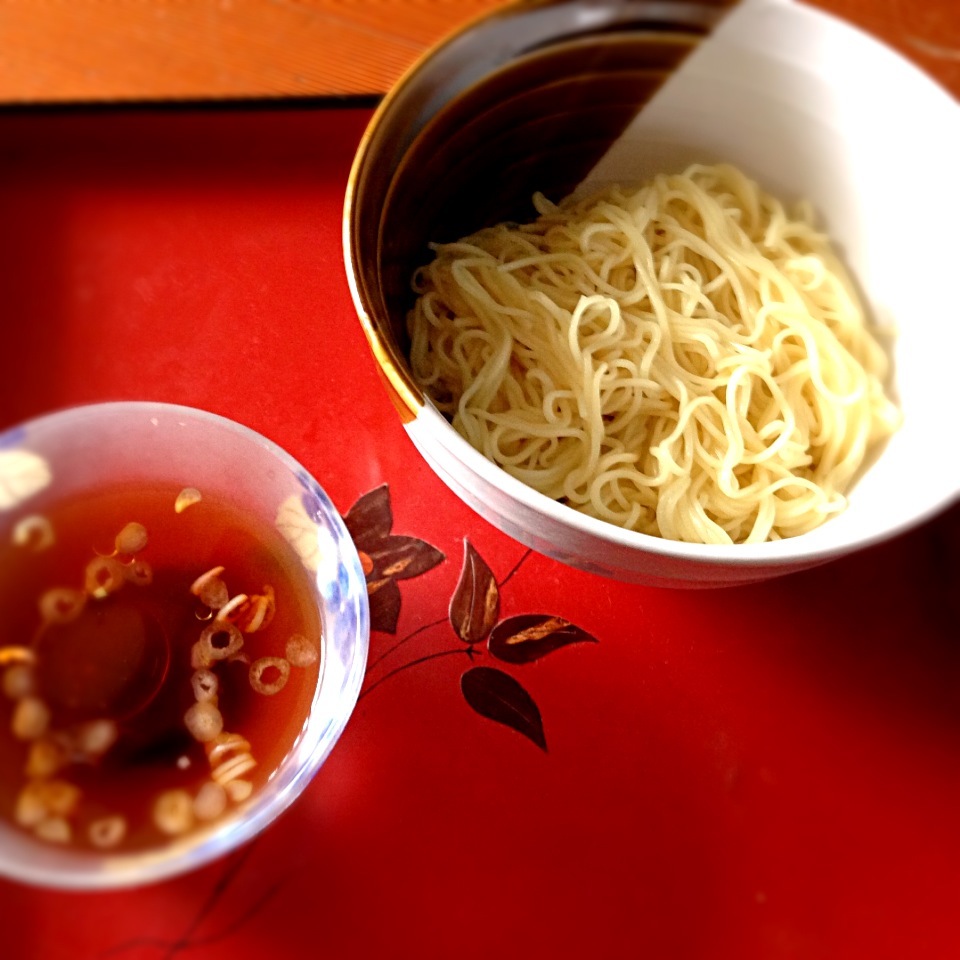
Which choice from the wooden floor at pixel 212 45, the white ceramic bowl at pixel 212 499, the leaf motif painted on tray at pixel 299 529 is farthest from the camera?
the wooden floor at pixel 212 45

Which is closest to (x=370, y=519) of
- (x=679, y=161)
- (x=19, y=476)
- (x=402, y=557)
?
(x=402, y=557)

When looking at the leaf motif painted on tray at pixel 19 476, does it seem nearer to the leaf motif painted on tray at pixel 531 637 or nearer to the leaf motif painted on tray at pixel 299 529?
the leaf motif painted on tray at pixel 299 529

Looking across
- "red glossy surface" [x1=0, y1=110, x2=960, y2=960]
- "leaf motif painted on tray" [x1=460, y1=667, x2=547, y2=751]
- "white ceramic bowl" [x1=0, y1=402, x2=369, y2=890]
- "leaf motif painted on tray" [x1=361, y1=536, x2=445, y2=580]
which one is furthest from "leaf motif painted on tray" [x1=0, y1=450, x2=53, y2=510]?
"leaf motif painted on tray" [x1=460, y1=667, x2=547, y2=751]

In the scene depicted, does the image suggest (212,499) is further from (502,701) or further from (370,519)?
(502,701)

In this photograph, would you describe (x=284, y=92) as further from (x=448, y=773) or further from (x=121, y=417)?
(x=448, y=773)

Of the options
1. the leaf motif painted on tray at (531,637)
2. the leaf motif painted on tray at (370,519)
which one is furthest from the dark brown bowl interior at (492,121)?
the leaf motif painted on tray at (531,637)

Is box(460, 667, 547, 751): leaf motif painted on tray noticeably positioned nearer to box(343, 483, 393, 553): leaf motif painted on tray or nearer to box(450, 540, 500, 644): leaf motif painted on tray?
box(450, 540, 500, 644): leaf motif painted on tray

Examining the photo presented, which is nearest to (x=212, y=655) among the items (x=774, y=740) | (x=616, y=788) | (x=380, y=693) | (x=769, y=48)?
(x=380, y=693)
